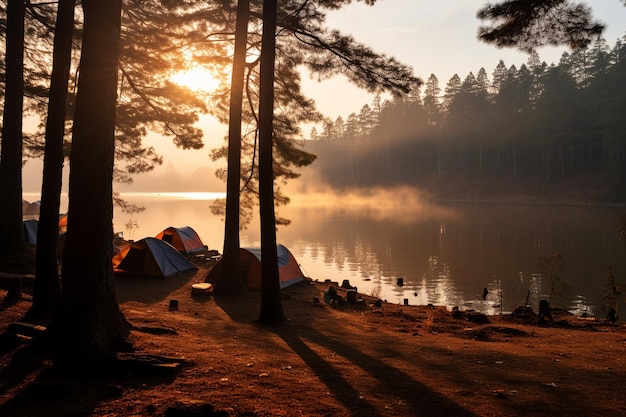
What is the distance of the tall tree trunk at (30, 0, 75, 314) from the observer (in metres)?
7.94

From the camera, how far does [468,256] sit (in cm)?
2678

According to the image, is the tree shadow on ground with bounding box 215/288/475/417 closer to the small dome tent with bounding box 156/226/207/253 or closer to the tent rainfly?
the tent rainfly

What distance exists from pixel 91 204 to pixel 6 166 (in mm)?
10053

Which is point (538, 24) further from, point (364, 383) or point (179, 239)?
point (179, 239)

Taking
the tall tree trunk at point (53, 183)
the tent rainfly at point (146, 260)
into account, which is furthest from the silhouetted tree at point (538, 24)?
the tent rainfly at point (146, 260)

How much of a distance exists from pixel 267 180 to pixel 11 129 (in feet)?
30.6

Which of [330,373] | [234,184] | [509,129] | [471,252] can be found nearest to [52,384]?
[330,373]

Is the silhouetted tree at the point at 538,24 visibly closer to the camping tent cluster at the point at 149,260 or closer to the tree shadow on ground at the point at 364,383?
the tree shadow on ground at the point at 364,383

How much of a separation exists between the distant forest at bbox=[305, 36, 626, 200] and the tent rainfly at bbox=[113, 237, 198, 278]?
40.4m

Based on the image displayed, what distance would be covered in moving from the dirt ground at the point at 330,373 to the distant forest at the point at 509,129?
45.5 meters

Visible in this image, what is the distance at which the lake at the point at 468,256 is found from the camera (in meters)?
17.6

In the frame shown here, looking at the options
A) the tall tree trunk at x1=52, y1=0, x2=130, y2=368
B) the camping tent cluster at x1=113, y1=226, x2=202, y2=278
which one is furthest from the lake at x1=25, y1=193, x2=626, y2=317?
the tall tree trunk at x1=52, y1=0, x2=130, y2=368

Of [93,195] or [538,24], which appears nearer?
[93,195]

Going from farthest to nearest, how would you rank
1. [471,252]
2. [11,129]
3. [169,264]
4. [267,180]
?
[471,252] < [169,264] < [11,129] < [267,180]
